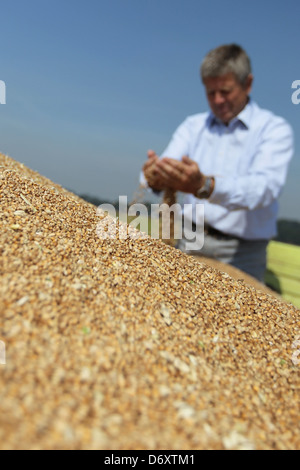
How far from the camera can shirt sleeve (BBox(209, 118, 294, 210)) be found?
2.44 m

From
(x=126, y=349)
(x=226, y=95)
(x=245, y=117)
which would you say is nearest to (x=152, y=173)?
(x=226, y=95)

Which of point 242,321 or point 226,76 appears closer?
point 242,321

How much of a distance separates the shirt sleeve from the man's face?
29cm

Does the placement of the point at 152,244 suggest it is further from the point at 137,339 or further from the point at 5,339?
the point at 5,339

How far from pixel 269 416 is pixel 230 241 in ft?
6.55

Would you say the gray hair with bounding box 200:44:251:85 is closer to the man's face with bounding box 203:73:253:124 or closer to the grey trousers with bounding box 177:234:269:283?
the man's face with bounding box 203:73:253:124

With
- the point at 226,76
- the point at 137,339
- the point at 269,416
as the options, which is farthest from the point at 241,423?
the point at 226,76

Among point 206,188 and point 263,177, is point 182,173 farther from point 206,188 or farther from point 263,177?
point 263,177

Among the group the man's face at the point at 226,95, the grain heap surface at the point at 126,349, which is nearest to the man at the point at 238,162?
the man's face at the point at 226,95

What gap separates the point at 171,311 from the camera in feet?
4.11

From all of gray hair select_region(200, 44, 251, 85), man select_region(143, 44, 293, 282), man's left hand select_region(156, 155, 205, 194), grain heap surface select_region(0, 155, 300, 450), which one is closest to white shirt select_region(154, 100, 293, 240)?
man select_region(143, 44, 293, 282)

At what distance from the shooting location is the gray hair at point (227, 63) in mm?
2775

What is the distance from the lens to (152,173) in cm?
261

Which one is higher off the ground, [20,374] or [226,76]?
[226,76]
